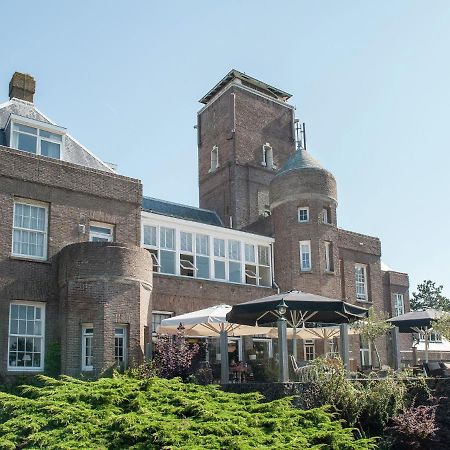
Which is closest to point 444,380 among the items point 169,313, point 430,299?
point 169,313

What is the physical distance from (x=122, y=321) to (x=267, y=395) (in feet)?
20.3

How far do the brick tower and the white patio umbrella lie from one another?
492 inches

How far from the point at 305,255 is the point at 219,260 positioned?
4664 mm

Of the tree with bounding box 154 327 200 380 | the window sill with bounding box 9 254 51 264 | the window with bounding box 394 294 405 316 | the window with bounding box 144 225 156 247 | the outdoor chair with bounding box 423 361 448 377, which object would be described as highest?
the window with bounding box 144 225 156 247

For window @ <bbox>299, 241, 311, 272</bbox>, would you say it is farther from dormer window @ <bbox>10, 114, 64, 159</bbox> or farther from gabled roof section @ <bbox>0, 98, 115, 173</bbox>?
dormer window @ <bbox>10, 114, 64, 159</bbox>

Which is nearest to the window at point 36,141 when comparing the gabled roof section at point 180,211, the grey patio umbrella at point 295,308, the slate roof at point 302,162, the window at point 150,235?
the window at point 150,235

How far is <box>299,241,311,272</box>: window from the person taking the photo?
1135 inches

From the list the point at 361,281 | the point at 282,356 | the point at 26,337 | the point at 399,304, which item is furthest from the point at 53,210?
the point at 399,304

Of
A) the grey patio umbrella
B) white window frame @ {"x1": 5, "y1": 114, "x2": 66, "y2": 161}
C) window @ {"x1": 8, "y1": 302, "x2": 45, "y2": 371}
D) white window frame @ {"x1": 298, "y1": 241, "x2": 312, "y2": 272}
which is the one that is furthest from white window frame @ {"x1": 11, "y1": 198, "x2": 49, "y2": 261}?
white window frame @ {"x1": 298, "y1": 241, "x2": 312, "y2": 272}

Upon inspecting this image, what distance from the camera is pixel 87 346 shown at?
19.4 meters

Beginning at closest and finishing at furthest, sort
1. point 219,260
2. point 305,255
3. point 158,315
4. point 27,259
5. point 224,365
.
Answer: point 224,365
point 27,259
point 158,315
point 219,260
point 305,255

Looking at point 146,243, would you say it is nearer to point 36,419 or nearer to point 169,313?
point 169,313

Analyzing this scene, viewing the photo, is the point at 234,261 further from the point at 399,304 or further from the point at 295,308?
→ the point at 399,304

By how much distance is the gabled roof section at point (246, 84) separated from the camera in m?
36.4
